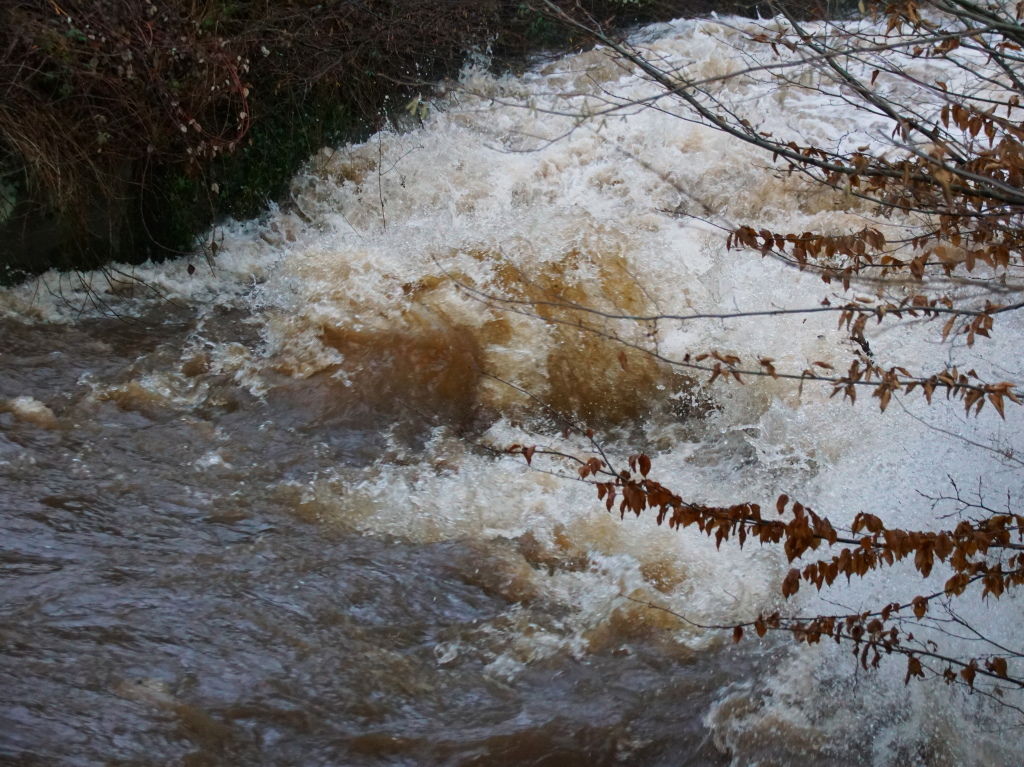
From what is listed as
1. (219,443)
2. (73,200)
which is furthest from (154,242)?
(219,443)

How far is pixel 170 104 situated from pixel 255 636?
12.2ft

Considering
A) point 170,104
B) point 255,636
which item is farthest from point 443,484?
point 170,104

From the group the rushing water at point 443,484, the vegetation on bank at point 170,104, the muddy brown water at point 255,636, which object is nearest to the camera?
the muddy brown water at point 255,636

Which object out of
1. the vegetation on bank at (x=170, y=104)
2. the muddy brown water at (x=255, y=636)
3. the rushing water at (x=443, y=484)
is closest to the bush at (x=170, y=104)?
the vegetation on bank at (x=170, y=104)

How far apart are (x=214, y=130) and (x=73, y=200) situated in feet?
3.55

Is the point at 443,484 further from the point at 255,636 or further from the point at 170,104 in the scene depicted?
the point at 170,104

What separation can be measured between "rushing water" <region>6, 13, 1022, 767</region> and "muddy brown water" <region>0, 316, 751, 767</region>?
11 millimetres

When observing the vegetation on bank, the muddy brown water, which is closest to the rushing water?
the muddy brown water

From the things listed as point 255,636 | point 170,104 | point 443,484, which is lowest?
point 255,636

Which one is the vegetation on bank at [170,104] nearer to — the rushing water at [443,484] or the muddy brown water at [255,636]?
the rushing water at [443,484]

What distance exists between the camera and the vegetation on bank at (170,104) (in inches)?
206

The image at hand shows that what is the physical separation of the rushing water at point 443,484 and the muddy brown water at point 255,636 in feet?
0.04

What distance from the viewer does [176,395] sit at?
4.78 metres

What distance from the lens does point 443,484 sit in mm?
4266
